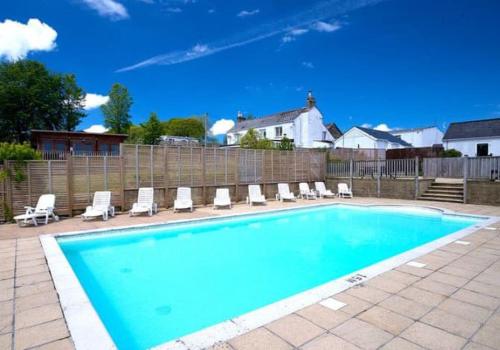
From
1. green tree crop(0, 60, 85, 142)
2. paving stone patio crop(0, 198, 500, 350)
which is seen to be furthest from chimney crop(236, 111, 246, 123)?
paving stone patio crop(0, 198, 500, 350)

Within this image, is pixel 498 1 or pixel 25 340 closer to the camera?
pixel 25 340

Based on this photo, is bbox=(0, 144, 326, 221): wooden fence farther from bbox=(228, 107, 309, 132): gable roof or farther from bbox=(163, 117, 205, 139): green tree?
bbox=(163, 117, 205, 139): green tree

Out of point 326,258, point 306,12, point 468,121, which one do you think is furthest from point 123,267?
point 468,121

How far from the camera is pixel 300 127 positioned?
31.3 metres

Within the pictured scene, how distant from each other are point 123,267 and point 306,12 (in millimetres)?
13380

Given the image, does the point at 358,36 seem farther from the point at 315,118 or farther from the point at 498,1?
the point at 315,118

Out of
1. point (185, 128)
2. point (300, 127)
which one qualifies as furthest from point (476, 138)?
point (185, 128)

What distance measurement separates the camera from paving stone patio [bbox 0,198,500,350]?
101 inches

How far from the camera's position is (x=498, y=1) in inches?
462

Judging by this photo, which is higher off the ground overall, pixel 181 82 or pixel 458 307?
pixel 181 82

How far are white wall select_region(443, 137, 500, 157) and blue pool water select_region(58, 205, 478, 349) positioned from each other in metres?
21.0

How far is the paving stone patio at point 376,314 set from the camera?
255 centimetres

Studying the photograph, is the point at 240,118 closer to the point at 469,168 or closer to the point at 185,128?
the point at 185,128

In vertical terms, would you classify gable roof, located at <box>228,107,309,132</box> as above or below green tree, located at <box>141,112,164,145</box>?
above
